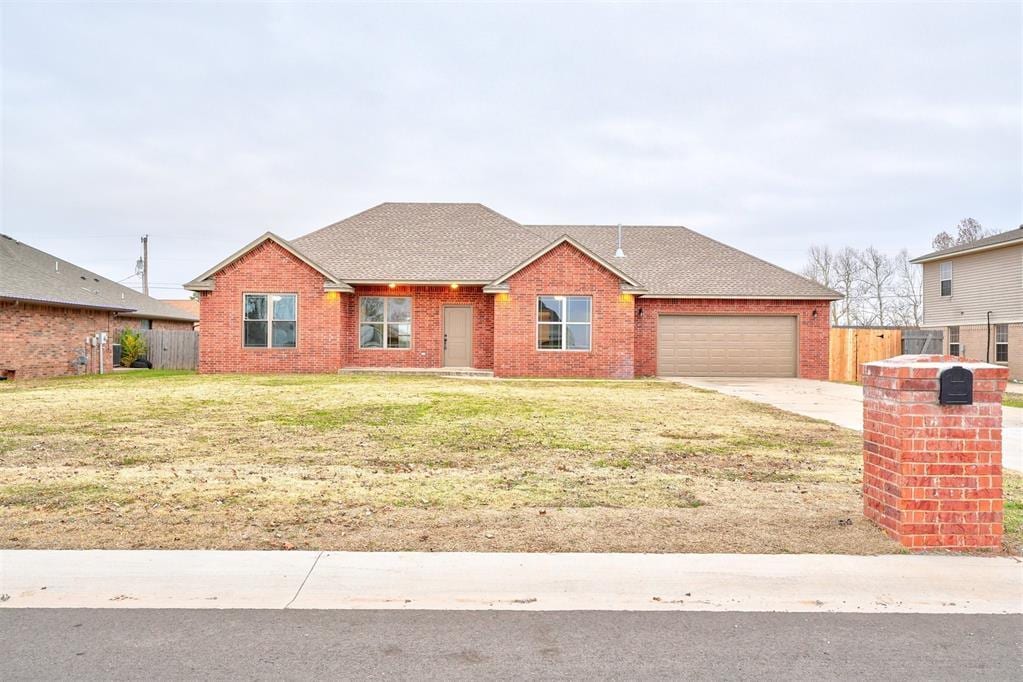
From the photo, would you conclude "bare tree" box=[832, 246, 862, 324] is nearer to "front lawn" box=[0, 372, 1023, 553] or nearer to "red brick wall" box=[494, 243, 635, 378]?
"red brick wall" box=[494, 243, 635, 378]

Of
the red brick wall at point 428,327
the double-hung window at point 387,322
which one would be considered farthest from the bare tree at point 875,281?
the double-hung window at point 387,322

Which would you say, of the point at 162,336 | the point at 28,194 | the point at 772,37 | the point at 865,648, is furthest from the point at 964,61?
the point at 28,194

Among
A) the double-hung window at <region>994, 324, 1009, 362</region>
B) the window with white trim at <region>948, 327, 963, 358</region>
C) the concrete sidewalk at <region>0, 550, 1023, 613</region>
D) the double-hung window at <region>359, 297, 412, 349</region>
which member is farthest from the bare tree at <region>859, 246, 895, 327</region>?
the concrete sidewalk at <region>0, 550, 1023, 613</region>

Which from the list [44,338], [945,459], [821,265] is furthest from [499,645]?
[821,265]

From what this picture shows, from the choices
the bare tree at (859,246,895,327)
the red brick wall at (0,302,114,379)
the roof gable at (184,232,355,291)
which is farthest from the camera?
the bare tree at (859,246,895,327)

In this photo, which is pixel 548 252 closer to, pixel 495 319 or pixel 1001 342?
pixel 495 319

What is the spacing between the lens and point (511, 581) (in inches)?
159

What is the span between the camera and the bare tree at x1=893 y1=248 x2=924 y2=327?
52.0 metres

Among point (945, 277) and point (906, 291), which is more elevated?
point (906, 291)

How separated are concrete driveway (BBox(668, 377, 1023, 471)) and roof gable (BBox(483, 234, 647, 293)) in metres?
3.80

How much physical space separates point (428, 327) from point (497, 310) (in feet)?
8.85

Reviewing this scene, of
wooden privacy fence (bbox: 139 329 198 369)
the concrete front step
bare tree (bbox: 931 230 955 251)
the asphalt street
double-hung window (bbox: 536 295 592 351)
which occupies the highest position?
bare tree (bbox: 931 230 955 251)

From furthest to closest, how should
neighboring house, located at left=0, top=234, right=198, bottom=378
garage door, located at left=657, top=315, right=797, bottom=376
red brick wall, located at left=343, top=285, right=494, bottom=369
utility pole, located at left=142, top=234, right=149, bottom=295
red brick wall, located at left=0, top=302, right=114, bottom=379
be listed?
utility pole, located at left=142, top=234, right=149, bottom=295
garage door, located at left=657, top=315, right=797, bottom=376
red brick wall, located at left=343, top=285, right=494, bottom=369
neighboring house, located at left=0, top=234, right=198, bottom=378
red brick wall, located at left=0, top=302, right=114, bottom=379

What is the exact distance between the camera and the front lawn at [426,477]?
192 inches
